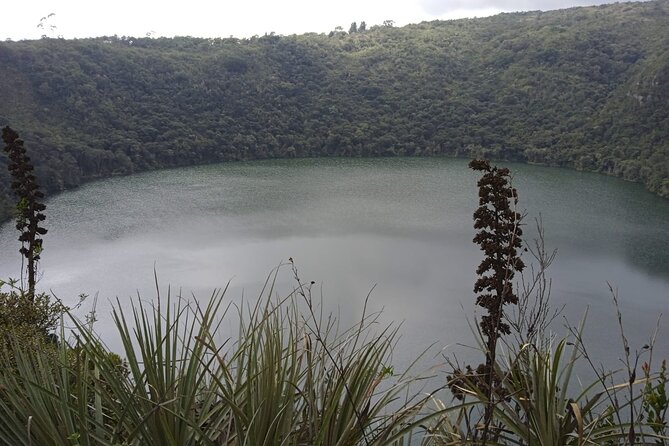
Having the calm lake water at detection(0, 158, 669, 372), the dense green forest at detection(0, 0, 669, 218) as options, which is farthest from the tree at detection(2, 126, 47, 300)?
the dense green forest at detection(0, 0, 669, 218)

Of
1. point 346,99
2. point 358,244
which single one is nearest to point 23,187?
point 358,244

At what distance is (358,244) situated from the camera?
2009cm

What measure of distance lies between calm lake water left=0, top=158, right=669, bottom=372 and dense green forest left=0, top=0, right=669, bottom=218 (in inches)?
194

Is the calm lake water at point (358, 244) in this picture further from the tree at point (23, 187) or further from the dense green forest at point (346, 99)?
the dense green forest at point (346, 99)

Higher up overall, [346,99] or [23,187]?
[346,99]

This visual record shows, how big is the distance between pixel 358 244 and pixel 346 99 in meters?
31.6

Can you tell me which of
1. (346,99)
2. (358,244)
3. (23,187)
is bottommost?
(358,244)

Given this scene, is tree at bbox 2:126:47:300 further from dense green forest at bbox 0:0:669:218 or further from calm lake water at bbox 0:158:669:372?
dense green forest at bbox 0:0:669:218

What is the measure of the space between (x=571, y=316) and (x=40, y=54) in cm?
3909

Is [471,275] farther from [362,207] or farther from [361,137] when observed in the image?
[361,137]

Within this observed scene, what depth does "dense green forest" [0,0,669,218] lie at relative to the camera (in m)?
36.2

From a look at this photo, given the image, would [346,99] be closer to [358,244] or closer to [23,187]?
[358,244]

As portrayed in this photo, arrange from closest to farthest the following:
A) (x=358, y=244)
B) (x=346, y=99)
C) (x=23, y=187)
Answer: (x=23, y=187) → (x=358, y=244) → (x=346, y=99)

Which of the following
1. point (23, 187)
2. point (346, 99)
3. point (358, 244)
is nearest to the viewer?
point (23, 187)
